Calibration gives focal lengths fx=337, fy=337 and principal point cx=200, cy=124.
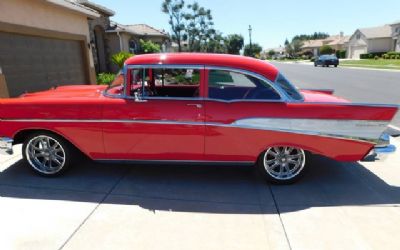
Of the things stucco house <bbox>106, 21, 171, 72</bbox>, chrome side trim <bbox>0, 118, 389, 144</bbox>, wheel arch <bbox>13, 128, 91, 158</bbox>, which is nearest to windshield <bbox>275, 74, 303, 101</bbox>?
chrome side trim <bbox>0, 118, 389, 144</bbox>

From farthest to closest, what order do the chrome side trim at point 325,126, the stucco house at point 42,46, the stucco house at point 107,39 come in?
the stucco house at point 107,39 < the stucco house at point 42,46 < the chrome side trim at point 325,126

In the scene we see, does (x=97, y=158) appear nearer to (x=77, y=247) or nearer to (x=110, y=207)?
(x=110, y=207)

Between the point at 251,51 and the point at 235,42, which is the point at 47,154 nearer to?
the point at 251,51

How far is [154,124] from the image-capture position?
14.6 ft

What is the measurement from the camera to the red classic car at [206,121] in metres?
4.30

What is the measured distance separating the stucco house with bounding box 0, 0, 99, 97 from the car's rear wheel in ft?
22.2

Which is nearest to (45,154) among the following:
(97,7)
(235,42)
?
(97,7)

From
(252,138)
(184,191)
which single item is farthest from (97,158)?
(252,138)

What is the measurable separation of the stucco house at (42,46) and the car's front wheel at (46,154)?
162 inches

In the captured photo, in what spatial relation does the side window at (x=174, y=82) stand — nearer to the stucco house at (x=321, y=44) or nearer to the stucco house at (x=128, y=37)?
the stucco house at (x=128, y=37)

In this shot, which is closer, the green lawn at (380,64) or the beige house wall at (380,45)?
the green lawn at (380,64)

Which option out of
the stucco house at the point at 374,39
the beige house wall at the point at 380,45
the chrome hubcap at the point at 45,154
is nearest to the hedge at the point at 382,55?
Answer: the stucco house at the point at 374,39

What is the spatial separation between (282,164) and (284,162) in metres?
0.04

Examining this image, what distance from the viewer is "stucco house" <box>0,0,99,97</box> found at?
8.60 metres
